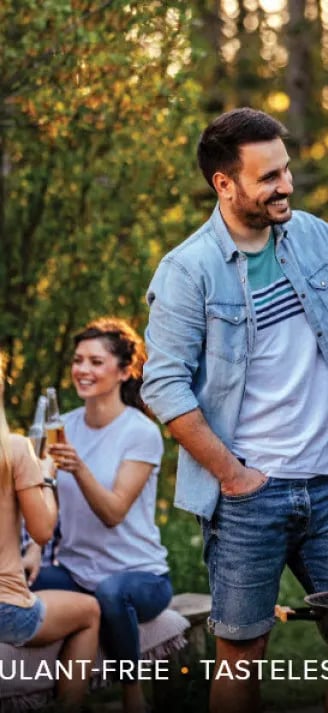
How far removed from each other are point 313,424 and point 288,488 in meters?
0.17

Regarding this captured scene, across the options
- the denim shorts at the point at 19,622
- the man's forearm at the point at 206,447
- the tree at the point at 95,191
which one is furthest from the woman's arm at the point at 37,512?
the tree at the point at 95,191

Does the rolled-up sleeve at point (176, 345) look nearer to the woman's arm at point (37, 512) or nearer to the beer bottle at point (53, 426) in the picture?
the woman's arm at point (37, 512)

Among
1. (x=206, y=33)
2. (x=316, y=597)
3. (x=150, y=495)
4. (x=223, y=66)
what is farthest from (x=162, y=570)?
(x=223, y=66)

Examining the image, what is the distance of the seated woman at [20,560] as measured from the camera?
4430 millimetres

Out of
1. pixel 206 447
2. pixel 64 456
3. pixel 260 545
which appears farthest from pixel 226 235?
pixel 64 456

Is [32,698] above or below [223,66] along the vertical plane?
below

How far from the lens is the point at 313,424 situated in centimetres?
368

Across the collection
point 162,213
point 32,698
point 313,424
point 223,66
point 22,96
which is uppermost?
point 223,66

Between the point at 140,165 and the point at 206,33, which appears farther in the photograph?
the point at 206,33

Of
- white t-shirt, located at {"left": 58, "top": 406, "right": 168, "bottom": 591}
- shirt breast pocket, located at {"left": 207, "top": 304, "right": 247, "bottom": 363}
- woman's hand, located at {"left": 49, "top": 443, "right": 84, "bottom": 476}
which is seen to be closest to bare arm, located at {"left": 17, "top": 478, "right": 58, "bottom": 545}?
woman's hand, located at {"left": 49, "top": 443, "right": 84, "bottom": 476}

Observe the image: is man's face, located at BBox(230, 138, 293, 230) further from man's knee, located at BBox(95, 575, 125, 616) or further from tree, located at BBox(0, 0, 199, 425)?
tree, located at BBox(0, 0, 199, 425)

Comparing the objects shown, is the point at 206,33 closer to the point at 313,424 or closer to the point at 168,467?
the point at 168,467

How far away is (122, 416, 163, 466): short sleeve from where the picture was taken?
532cm

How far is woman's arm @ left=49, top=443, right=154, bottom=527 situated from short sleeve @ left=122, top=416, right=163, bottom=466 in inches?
0.9
